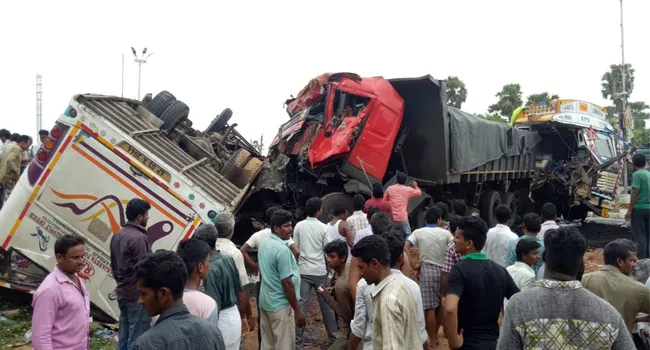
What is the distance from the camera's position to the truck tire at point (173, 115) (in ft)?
21.6

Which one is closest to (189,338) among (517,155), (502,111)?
(517,155)

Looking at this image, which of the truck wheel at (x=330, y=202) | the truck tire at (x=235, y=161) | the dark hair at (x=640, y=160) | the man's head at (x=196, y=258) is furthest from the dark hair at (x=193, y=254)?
the dark hair at (x=640, y=160)

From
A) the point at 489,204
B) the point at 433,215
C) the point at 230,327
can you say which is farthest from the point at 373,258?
the point at 489,204

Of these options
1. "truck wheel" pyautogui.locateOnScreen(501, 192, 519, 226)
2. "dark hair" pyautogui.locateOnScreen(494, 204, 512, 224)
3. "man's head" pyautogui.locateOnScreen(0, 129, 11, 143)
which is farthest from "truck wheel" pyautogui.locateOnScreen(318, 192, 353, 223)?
"truck wheel" pyautogui.locateOnScreen(501, 192, 519, 226)

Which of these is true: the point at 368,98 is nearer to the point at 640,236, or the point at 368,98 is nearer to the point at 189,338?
the point at 640,236

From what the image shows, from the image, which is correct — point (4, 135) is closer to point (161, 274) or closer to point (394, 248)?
point (394, 248)

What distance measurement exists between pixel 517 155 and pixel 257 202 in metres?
7.66

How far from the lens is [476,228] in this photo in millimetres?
3037

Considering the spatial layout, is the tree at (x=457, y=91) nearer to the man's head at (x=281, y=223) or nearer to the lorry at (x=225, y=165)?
the lorry at (x=225, y=165)

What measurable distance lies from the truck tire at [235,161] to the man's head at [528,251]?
3949 mm

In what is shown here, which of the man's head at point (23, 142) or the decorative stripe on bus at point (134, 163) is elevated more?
the man's head at point (23, 142)

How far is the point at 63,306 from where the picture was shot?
295 centimetres

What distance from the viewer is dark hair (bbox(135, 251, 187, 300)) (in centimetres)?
195

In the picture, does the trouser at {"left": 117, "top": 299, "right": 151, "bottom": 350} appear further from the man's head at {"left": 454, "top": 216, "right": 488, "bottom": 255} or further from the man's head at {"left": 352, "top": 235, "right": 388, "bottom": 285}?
the man's head at {"left": 454, "top": 216, "right": 488, "bottom": 255}
